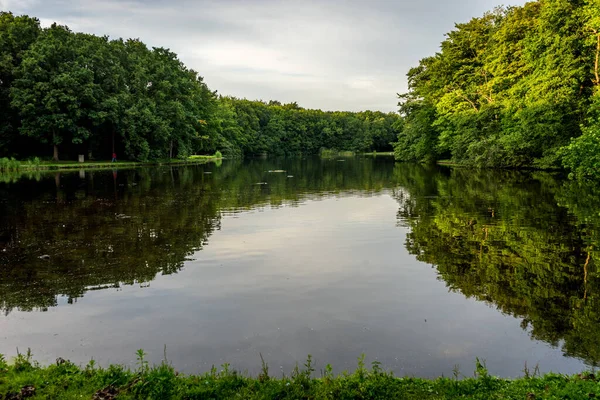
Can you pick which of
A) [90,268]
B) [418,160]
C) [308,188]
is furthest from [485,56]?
[90,268]

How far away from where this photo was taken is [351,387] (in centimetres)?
531

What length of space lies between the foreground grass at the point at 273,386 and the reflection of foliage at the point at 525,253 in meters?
1.97

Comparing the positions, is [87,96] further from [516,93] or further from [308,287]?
[308,287]

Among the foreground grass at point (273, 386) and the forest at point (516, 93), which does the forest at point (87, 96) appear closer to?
the forest at point (516, 93)

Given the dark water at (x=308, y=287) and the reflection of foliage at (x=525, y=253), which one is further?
the reflection of foliage at (x=525, y=253)

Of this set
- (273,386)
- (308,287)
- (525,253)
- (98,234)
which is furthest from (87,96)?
(273,386)

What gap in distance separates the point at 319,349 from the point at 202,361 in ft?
5.75

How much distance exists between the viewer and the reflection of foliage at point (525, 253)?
8031 mm

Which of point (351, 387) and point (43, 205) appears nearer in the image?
point (351, 387)

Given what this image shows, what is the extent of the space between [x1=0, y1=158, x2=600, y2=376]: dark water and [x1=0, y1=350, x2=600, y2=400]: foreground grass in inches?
34.1

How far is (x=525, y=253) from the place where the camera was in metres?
12.4

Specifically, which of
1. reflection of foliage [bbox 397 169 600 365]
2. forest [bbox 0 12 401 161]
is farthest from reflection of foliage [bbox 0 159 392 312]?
forest [bbox 0 12 401 161]

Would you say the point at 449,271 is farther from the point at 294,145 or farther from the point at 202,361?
the point at 294,145

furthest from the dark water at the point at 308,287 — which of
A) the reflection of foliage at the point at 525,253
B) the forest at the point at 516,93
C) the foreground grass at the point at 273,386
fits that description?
the forest at the point at 516,93
